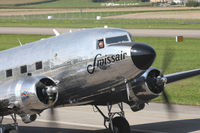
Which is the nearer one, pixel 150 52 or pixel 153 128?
pixel 150 52

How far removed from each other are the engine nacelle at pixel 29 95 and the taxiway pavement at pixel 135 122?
4468mm

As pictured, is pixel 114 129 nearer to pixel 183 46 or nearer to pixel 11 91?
pixel 11 91

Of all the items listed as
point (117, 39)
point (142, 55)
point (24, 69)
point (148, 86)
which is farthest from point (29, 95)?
point (148, 86)

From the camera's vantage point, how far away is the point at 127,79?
19828mm

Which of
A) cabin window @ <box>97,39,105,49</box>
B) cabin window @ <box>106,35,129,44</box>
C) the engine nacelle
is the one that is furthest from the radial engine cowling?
the engine nacelle

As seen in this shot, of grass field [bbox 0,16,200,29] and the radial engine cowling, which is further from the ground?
the radial engine cowling

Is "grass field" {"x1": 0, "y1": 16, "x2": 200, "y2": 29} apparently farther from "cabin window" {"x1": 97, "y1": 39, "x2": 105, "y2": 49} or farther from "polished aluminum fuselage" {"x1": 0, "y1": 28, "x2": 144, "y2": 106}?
"cabin window" {"x1": 97, "y1": 39, "x2": 105, "y2": 49}

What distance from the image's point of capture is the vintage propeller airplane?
63.2 feet

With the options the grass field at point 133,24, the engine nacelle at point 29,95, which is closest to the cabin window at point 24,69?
the engine nacelle at point 29,95

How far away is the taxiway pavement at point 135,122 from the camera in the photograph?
82.7 ft

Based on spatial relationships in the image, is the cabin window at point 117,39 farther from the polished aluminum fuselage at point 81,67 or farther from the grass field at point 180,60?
the grass field at point 180,60

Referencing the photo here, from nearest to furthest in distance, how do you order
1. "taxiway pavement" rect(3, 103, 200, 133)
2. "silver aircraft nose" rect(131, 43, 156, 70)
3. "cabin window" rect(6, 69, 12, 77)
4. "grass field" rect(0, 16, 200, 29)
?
"silver aircraft nose" rect(131, 43, 156, 70), "cabin window" rect(6, 69, 12, 77), "taxiway pavement" rect(3, 103, 200, 133), "grass field" rect(0, 16, 200, 29)

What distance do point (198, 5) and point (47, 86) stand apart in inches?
5919

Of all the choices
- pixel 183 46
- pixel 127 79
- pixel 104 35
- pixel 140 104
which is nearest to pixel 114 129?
pixel 140 104
